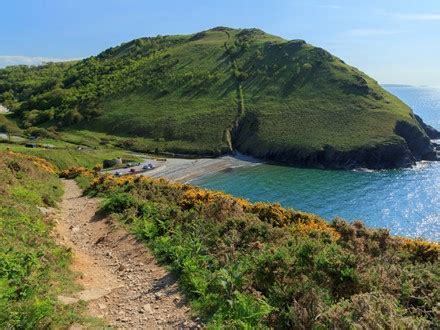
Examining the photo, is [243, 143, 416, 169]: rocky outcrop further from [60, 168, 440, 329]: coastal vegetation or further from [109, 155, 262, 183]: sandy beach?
[60, 168, 440, 329]: coastal vegetation

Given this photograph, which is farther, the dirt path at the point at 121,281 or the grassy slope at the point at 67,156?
the grassy slope at the point at 67,156

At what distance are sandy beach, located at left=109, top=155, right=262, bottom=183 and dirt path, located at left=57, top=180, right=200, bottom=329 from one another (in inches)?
2940

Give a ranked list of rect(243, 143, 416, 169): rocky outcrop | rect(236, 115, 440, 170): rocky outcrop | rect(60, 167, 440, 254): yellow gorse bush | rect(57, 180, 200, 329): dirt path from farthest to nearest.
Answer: rect(236, 115, 440, 170): rocky outcrop
rect(243, 143, 416, 169): rocky outcrop
rect(60, 167, 440, 254): yellow gorse bush
rect(57, 180, 200, 329): dirt path

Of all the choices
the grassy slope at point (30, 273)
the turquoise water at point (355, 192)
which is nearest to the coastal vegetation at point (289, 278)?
the grassy slope at point (30, 273)

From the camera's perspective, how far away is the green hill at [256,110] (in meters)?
128

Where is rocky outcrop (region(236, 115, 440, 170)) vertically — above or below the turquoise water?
above

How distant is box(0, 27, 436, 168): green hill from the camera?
128 m

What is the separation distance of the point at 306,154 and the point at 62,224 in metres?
105

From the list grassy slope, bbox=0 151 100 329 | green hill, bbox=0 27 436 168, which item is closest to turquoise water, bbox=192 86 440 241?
green hill, bbox=0 27 436 168

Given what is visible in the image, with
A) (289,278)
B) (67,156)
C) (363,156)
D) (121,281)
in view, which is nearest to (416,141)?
(363,156)

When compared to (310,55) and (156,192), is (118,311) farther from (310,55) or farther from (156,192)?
(310,55)

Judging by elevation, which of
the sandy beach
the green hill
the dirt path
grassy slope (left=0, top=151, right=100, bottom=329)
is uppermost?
the green hill

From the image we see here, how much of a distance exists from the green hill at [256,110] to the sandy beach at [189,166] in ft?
26.4

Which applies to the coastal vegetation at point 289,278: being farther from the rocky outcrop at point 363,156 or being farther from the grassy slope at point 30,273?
the rocky outcrop at point 363,156
